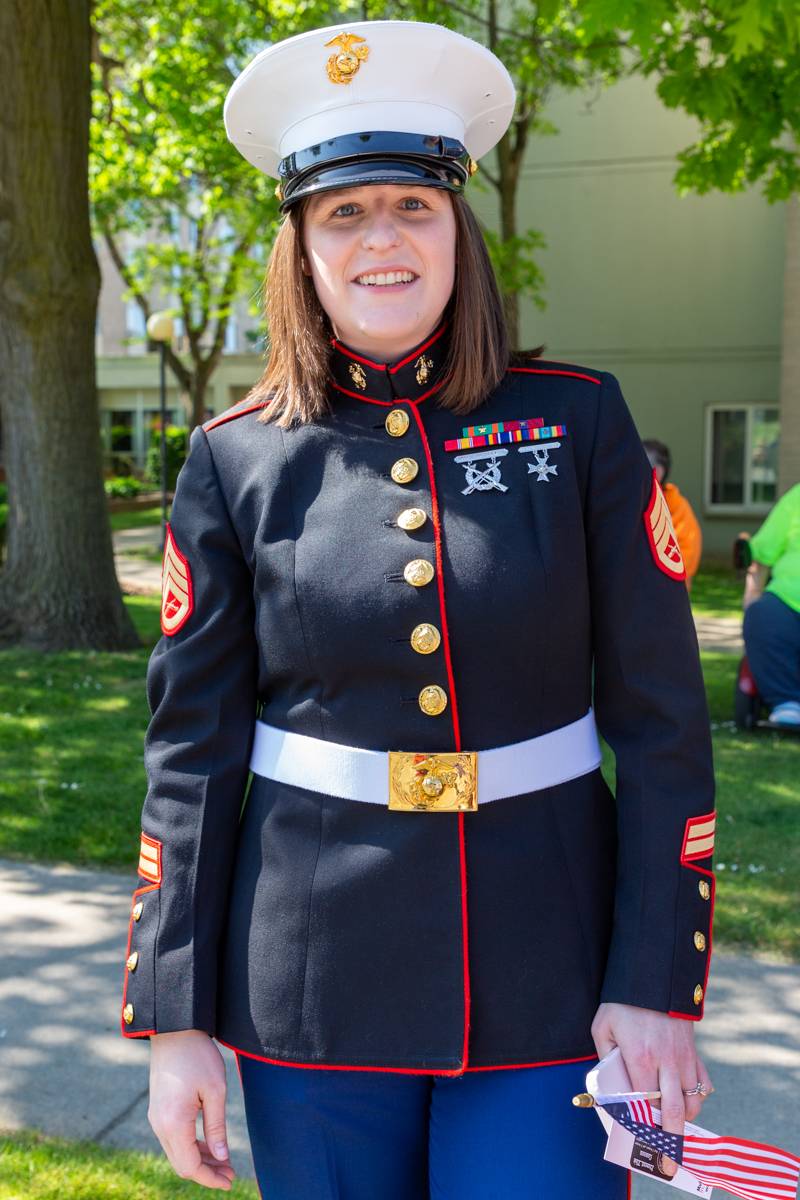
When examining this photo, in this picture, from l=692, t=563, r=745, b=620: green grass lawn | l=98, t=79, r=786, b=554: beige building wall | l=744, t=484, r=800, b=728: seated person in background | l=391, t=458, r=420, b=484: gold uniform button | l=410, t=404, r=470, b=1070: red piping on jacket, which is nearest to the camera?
l=410, t=404, r=470, b=1070: red piping on jacket

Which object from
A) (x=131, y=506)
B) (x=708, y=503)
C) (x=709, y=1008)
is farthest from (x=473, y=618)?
(x=131, y=506)

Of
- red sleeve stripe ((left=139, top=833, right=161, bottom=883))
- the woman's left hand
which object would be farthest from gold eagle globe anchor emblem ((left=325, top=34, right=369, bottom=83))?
the woman's left hand

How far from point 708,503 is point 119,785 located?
1466 cm

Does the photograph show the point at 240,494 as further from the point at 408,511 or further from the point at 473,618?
the point at 473,618

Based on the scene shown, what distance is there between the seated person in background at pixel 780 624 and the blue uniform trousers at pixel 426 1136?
18.6 feet

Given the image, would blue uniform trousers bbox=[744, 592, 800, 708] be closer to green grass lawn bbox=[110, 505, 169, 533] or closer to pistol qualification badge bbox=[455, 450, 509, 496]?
pistol qualification badge bbox=[455, 450, 509, 496]

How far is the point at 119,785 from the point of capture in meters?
5.94

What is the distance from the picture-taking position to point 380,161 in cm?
173

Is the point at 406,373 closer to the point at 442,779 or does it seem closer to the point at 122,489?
the point at 442,779

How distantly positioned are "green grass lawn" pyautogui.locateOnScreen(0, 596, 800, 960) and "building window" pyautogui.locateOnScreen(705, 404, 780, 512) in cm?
1100

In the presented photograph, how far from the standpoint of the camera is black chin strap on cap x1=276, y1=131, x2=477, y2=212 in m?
1.71

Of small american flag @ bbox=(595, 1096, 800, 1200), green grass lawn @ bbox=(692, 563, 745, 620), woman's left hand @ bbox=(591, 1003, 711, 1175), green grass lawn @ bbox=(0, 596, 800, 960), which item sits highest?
woman's left hand @ bbox=(591, 1003, 711, 1175)

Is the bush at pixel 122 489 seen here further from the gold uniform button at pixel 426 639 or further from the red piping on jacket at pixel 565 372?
the gold uniform button at pixel 426 639

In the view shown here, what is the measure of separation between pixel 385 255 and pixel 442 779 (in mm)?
666
